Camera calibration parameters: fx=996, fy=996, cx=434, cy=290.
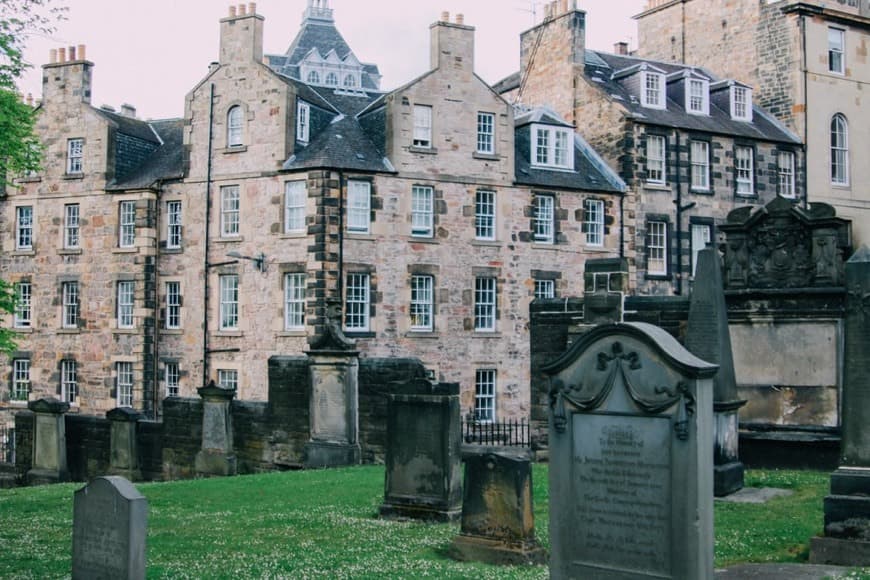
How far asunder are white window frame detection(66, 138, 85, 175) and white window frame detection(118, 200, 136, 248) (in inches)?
105

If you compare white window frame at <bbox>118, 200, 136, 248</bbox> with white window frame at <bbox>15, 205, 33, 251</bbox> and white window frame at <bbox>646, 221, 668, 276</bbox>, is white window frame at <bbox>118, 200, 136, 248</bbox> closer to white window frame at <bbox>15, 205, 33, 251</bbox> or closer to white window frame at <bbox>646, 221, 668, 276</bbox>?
white window frame at <bbox>15, 205, 33, 251</bbox>

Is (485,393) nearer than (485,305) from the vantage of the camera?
Yes

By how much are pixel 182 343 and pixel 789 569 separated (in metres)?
27.6

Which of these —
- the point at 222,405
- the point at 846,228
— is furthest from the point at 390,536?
the point at 222,405

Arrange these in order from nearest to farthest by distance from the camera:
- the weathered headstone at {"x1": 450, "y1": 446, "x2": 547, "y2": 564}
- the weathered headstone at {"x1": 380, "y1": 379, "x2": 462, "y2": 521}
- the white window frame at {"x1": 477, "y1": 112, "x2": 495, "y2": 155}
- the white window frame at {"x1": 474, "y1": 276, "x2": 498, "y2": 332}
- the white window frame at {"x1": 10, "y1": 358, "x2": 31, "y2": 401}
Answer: the weathered headstone at {"x1": 450, "y1": 446, "x2": 547, "y2": 564}
the weathered headstone at {"x1": 380, "y1": 379, "x2": 462, "y2": 521}
the white window frame at {"x1": 474, "y1": 276, "x2": 498, "y2": 332}
the white window frame at {"x1": 477, "y1": 112, "x2": 495, "y2": 155}
the white window frame at {"x1": 10, "y1": 358, "x2": 31, "y2": 401}

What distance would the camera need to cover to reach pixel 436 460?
13.6m

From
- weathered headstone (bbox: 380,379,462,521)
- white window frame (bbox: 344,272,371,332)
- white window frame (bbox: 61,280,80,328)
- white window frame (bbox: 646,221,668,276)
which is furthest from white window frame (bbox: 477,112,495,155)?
weathered headstone (bbox: 380,379,462,521)

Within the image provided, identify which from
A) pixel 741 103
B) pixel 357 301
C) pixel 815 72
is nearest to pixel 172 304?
pixel 357 301

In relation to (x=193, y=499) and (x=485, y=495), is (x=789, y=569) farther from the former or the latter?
(x=193, y=499)

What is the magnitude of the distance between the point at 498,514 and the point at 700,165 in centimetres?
2949

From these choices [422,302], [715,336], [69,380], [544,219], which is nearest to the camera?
[715,336]

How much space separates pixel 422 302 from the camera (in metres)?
33.0

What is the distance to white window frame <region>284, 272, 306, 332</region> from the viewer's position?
104 feet

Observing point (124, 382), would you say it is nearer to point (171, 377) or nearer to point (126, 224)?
point (171, 377)
